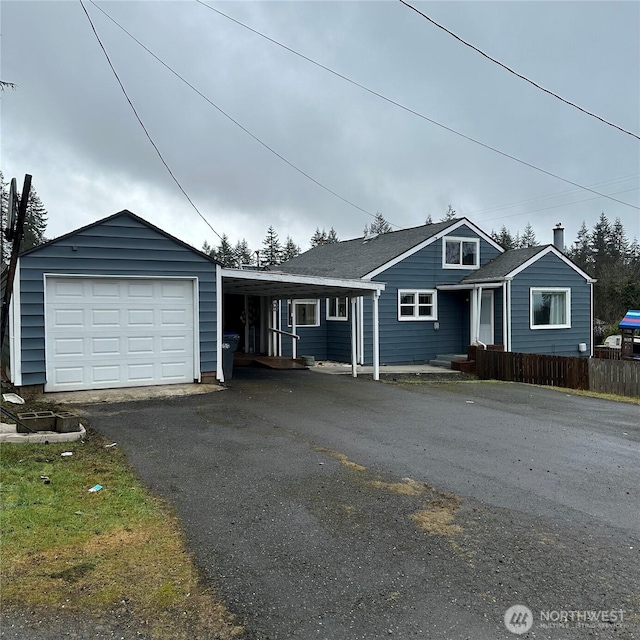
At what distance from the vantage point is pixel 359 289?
1416cm

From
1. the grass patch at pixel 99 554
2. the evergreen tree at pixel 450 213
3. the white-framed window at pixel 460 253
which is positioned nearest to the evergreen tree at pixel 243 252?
the evergreen tree at pixel 450 213

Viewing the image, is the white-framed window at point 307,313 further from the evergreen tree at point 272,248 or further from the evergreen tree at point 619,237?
the evergreen tree at point 619,237

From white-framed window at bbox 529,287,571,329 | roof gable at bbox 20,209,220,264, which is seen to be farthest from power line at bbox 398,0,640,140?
white-framed window at bbox 529,287,571,329

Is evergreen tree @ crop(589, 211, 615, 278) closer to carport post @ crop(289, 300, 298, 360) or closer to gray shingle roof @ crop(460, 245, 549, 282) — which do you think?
gray shingle roof @ crop(460, 245, 549, 282)

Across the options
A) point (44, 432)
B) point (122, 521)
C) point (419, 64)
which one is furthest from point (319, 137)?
point (122, 521)

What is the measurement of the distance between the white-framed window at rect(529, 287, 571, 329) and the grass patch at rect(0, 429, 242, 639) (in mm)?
17785

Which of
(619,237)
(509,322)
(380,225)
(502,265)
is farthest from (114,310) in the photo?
(619,237)

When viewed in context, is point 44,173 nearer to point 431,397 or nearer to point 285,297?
point 285,297

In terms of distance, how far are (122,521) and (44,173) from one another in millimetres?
16649

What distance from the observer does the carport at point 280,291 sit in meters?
12.0

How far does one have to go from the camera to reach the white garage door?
10250 millimetres

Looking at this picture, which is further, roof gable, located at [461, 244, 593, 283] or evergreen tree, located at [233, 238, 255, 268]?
evergreen tree, located at [233, 238, 255, 268]

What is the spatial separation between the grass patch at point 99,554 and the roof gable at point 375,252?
1288 centimetres

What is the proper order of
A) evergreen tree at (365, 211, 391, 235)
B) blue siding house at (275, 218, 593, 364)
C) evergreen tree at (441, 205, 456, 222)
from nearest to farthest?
blue siding house at (275, 218, 593, 364) → evergreen tree at (365, 211, 391, 235) → evergreen tree at (441, 205, 456, 222)
